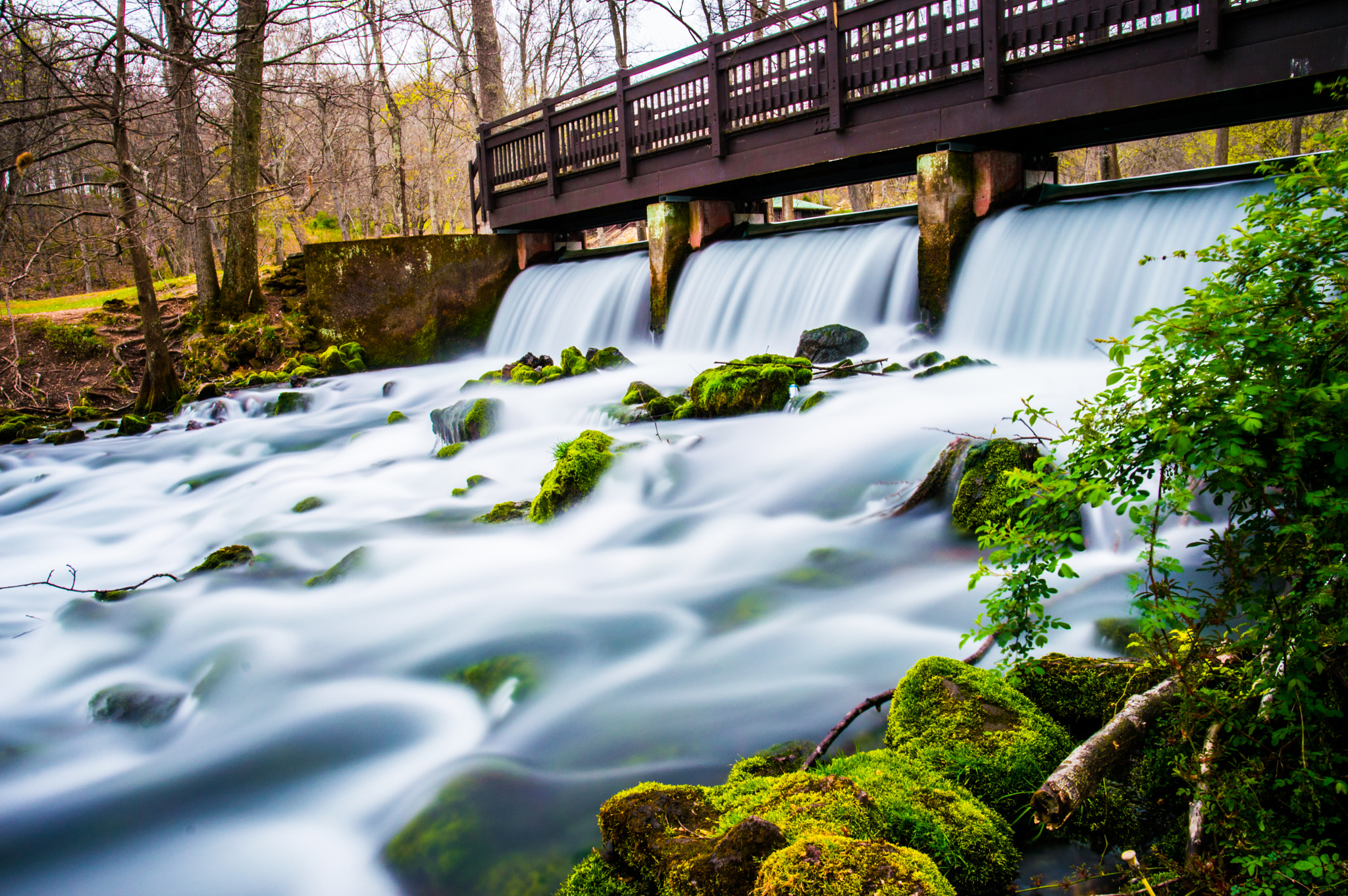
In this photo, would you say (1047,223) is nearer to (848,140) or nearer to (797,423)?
(848,140)

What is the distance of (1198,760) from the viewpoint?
2.21 m

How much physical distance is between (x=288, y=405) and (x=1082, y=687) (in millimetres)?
10992

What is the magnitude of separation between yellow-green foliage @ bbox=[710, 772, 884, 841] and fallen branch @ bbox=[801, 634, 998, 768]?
42cm

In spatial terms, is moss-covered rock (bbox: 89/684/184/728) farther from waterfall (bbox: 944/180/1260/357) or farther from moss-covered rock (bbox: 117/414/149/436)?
moss-covered rock (bbox: 117/414/149/436)

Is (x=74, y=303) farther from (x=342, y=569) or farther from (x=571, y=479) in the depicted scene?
(x=571, y=479)

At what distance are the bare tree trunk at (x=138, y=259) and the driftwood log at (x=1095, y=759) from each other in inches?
304

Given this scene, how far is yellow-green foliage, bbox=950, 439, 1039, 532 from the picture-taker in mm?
5184

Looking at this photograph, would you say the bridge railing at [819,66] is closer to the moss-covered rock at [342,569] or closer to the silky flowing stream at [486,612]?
the silky flowing stream at [486,612]

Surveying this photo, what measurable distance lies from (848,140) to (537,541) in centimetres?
675

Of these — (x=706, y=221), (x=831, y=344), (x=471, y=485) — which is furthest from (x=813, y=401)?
(x=706, y=221)

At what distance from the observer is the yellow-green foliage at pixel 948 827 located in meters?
2.43

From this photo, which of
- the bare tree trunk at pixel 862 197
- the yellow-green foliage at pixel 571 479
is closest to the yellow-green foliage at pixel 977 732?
the yellow-green foliage at pixel 571 479

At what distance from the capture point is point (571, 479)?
662 centimetres

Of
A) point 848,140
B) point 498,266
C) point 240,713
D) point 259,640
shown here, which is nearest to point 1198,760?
point 240,713
